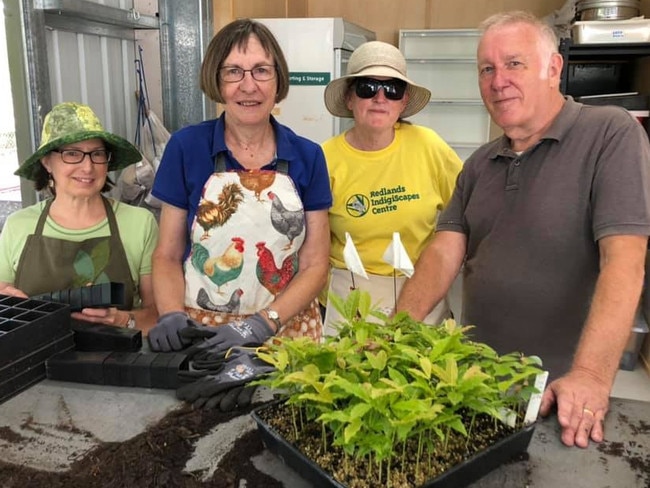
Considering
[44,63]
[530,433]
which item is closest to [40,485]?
[530,433]

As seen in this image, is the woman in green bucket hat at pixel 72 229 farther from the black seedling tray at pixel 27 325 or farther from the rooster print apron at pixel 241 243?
the black seedling tray at pixel 27 325

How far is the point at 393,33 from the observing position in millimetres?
4883

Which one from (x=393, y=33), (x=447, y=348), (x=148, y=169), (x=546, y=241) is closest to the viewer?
(x=447, y=348)

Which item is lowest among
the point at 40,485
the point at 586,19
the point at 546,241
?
the point at 40,485

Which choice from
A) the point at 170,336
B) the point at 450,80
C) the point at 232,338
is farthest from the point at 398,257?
the point at 450,80

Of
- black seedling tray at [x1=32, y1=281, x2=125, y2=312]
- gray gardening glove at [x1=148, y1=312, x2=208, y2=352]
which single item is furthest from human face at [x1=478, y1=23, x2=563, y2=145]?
black seedling tray at [x1=32, y1=281, x2=125, y2=312]

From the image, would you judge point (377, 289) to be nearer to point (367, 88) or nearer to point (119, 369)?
point (367, 88)

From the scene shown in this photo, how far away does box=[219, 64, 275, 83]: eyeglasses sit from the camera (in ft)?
5.51

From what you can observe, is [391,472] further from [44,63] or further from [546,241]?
[44,63]

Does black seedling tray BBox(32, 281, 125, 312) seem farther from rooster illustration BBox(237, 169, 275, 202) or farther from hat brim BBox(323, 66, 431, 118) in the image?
hat brim BBox(323, 66, 431, 118)

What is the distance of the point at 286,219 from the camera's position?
1.76 m

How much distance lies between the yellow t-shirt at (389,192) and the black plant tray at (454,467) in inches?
45.1

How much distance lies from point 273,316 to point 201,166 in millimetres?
479

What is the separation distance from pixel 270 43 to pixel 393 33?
345cm
